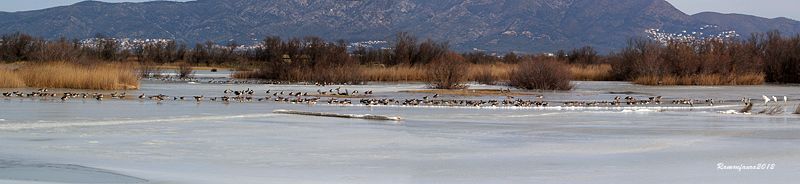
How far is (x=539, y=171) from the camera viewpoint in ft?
18.6

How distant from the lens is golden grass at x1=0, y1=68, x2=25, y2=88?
21703 mm

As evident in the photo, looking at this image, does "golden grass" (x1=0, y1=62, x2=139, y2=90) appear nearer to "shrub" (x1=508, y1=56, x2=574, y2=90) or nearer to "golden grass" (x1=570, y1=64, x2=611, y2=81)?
"shrub" (x1=508, y1=56, x2=574, y2=90)

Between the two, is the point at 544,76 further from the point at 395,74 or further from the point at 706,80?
the point at 395,74

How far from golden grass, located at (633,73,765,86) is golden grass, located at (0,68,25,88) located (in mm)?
27063

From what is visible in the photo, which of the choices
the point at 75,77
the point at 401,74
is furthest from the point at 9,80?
the point at 401,74

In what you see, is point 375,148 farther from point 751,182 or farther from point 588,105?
point 588,105

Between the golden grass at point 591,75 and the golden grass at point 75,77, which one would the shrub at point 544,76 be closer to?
the golden grass at point 591,75

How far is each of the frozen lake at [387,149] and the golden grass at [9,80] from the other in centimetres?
1195

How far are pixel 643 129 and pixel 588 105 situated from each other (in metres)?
6.44

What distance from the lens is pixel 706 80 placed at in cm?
3241

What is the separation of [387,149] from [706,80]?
2947cm

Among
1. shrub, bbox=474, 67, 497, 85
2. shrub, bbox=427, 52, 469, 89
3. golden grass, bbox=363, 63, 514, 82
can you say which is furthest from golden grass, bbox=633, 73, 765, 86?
shrub, bbox=427, 52, 469, 89

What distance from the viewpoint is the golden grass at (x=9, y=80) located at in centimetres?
2170

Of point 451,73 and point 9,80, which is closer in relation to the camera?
point 9,80
